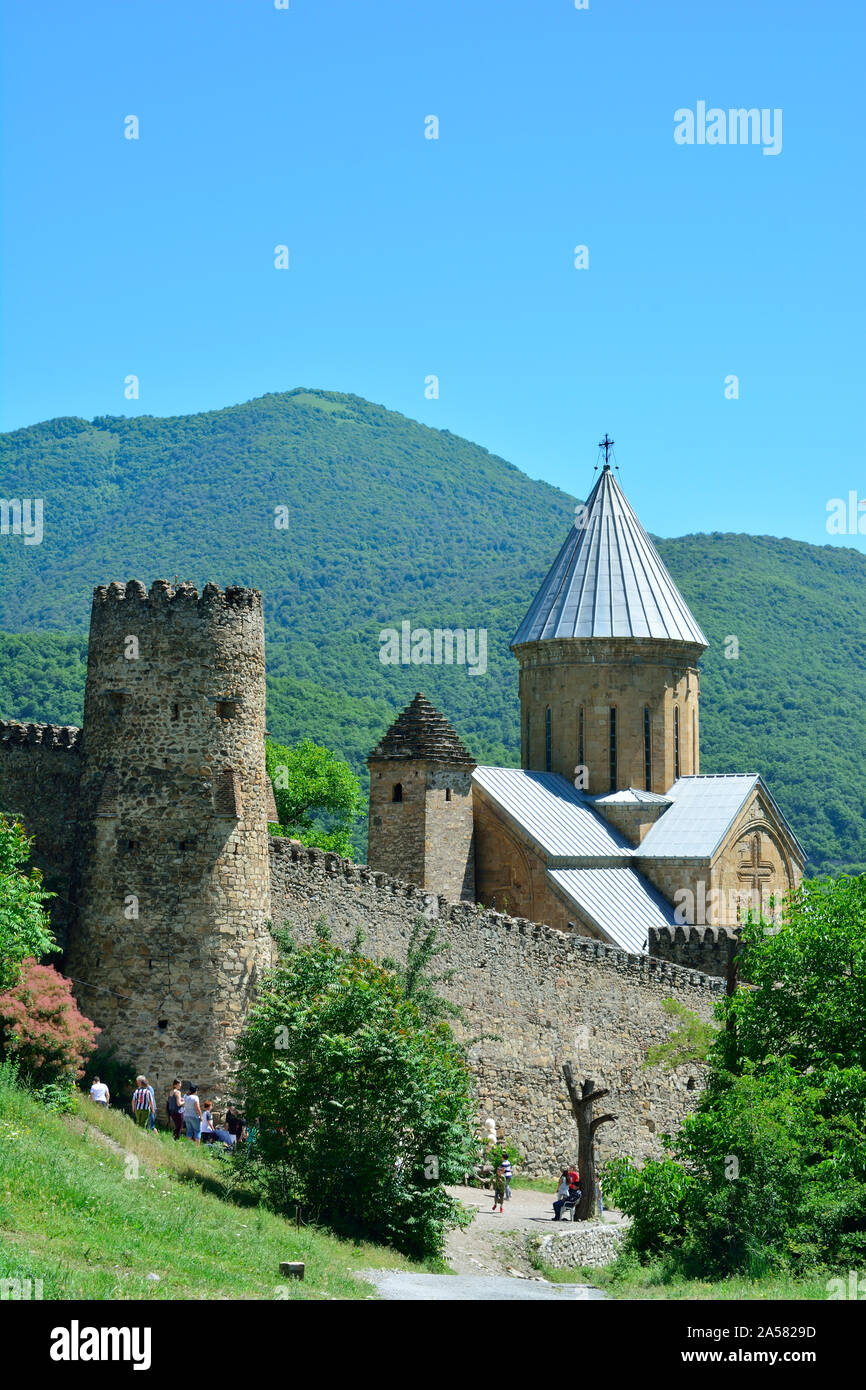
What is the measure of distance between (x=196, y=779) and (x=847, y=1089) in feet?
27.0

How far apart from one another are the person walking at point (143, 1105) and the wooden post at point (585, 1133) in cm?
697

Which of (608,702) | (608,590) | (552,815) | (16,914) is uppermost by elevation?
(608,590)

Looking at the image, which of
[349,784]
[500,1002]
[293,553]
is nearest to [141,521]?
[293,553]

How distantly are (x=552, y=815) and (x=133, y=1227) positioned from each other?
21982 mm

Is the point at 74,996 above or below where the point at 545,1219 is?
above

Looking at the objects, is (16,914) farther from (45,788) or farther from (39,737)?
(39,737)

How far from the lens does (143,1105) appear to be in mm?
18203

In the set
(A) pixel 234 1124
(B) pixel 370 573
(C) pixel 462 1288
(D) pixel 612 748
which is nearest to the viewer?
(C) pixel 462 1288

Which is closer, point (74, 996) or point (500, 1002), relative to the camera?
point (74, 996)

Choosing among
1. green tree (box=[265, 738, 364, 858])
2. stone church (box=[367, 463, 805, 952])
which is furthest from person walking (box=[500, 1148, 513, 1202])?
green tree (box=[265, 738, 364, 858])

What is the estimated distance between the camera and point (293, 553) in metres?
126

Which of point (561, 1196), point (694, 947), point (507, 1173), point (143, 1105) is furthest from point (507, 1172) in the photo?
point (694, 947)

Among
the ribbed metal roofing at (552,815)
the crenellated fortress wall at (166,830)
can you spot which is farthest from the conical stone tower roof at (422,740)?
the crenellated fortress wall at (166,830)
